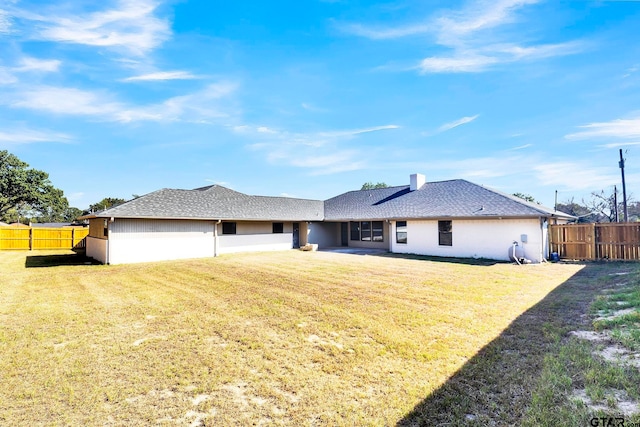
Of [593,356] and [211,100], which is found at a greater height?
[211,100]

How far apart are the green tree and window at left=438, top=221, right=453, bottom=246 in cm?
4477

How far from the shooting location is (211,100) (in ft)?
44.9

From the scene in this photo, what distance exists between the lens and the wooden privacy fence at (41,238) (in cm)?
2053

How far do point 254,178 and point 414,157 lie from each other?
55.3ft

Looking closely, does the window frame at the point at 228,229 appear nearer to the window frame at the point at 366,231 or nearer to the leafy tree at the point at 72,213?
the window frame at the point at 366,231

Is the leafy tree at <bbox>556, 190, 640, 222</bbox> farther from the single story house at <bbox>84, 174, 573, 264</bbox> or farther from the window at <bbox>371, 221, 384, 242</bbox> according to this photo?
the window at <bbox>371, 221, 384, 242</bbox>

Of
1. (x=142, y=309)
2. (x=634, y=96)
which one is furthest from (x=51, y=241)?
(x=634, y=96)

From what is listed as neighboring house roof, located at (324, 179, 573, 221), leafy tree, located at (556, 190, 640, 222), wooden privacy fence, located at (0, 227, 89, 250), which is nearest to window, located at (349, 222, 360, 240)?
neighboring house roof, located at (324, 179, 573, 221)

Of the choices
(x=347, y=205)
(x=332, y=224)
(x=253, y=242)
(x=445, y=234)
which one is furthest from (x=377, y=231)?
(x=253, y=242)

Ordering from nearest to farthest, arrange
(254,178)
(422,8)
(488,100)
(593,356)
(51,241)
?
(593,356), (422,8), (488,100), (51,241), (254,178)

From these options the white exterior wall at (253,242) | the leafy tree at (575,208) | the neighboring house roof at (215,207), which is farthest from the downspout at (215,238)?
the leafy tree at (575,208)

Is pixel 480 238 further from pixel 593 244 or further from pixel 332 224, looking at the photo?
pixel 332 224

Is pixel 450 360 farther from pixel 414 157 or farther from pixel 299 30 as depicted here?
pixel 414 157

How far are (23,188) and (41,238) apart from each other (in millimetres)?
20815
